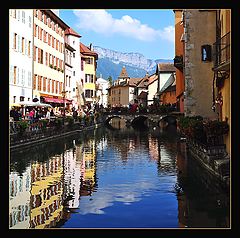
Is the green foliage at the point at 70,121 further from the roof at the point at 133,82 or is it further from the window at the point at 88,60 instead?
the roof at the point at 133,82

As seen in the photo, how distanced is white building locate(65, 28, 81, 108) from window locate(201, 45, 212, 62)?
38.4m

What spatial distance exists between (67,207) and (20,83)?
3365 centimetres

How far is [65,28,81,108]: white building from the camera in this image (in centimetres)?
6956

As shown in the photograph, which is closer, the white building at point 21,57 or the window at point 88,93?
the white building at point 21,57

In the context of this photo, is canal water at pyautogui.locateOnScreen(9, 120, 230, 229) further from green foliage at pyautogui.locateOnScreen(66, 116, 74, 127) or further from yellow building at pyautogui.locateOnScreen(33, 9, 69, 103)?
yellow building at pyautogui.locateOnScreen(33, 9, 69, 103)

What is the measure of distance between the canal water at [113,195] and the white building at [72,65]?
157ft

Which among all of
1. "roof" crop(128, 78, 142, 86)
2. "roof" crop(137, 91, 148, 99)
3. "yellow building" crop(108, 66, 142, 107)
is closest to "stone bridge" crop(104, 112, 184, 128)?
"roof" crop(137, 91, 148, 99)

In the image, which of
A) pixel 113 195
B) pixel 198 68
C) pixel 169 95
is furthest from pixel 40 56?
pixel 113 195

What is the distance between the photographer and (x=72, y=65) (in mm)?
74375

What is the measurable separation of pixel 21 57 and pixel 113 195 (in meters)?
33.4

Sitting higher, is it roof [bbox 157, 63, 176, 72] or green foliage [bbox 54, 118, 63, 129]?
roof [bbox 157, 63, 176, 72]

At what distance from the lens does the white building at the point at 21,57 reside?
41.5 metres

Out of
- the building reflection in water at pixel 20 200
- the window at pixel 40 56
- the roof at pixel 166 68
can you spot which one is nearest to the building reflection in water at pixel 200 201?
the building reflection in water at pixel 20 200
